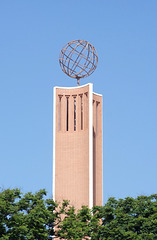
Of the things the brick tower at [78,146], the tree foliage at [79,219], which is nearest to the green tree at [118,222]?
the tree foliage at [79,219]

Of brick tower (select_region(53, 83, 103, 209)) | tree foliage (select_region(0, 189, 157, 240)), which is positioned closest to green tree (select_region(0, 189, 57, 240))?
tree foliage (select_region(0, 189, 157, 240))

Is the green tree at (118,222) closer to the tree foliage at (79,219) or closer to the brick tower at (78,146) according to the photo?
the tree foliage at (79,219)

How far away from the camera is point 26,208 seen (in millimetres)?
44531

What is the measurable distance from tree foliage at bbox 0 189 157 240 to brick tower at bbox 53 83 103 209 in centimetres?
579

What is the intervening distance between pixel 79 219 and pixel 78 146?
9.05 meters

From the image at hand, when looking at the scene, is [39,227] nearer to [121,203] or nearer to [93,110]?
[121,203]

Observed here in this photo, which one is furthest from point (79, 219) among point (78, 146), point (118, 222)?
point (78, 146)

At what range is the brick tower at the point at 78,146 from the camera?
172 feet

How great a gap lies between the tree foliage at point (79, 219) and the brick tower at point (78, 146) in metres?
5.79

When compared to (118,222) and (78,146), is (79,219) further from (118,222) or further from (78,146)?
(78,146)

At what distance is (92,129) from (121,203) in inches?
400

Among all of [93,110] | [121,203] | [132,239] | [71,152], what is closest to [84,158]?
[71,152]

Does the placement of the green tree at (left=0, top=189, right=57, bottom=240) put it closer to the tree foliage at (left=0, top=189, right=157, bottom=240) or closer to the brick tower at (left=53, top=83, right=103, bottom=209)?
the tree foliage at (left=0, top=189, right=157, bottom=240)

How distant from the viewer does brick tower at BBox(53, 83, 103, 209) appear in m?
52.3
